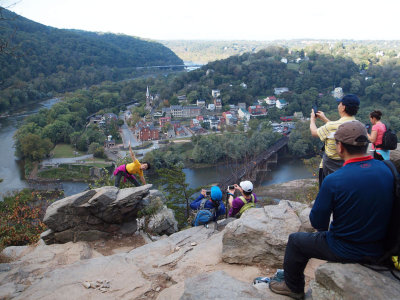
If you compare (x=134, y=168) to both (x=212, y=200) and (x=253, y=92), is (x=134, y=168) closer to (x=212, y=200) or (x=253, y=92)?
(x=212, y=200)

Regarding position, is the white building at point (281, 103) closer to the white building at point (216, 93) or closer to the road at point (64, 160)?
the white building at point (216, 93)

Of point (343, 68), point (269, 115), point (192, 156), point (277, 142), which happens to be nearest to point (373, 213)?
point (192, 156)

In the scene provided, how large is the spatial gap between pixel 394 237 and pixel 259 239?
1.68m

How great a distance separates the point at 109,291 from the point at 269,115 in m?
40.3

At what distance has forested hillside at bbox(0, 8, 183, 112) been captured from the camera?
46719 mm

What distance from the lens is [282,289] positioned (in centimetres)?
222

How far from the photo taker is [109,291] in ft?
9.95

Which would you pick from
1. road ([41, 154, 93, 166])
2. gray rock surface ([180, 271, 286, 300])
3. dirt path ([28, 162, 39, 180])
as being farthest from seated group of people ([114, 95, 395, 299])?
road ([41, 154, 93, 166])

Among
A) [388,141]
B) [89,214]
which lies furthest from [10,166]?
[388,141]

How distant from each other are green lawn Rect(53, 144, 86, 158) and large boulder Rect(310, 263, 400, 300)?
29.3 m

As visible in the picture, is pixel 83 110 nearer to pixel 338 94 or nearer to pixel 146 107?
pixel 146 107

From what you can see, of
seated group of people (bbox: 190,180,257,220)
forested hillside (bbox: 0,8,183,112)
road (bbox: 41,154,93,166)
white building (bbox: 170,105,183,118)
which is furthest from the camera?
forested hillside (bbox: 0,8,183,112)

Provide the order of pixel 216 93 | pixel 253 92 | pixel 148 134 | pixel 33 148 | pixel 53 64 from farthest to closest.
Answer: pixel 53 64, pixel 253 92, pixel 216 93, pixel 148 134, pixel 33 148

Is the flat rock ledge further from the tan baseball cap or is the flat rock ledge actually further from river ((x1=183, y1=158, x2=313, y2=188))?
river ((x1=183, y1=158, x2=313, y2=188))
